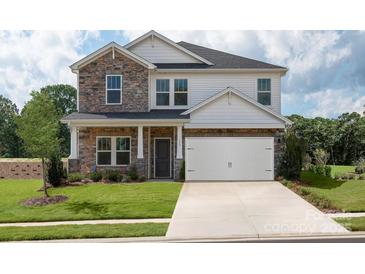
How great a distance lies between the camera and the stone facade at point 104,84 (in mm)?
20062

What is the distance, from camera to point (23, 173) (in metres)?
24.0

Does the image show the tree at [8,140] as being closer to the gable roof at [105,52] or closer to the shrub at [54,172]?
the gable roof at [105,52]

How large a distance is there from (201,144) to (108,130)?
4.93 metres

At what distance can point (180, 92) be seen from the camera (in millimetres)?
21031

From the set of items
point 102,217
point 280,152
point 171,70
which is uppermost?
point 171,70

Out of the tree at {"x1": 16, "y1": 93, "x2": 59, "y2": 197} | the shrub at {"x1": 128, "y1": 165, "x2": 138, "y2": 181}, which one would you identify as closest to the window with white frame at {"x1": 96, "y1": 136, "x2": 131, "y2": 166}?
the shrub at {"x1": 128, "y1": 165, "x2": 138, "y2": 181}

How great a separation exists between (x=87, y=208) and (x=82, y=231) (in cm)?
319

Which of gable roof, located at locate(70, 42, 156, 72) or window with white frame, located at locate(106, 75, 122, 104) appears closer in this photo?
gable roof, located at locate(70, 42, 156, 72)

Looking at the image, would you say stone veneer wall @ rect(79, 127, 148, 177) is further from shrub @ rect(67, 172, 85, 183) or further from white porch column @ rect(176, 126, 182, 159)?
white porch column @ rect(176, 126, 182, 159)

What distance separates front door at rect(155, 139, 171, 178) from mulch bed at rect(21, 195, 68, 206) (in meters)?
6.36

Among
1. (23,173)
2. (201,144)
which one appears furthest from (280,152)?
(23,173)

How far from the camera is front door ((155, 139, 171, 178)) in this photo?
20.0m

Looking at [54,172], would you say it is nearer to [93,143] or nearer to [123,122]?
[93,143]

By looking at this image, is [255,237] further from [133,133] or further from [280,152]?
[133,133]
